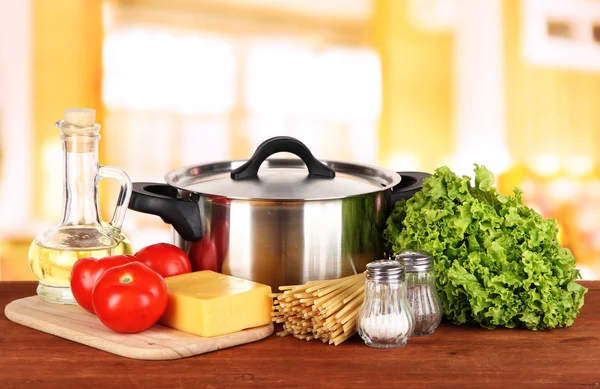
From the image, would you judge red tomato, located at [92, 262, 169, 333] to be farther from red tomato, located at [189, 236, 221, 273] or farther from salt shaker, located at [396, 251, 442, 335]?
salt shaker, located at [396, 251, 442, 335]

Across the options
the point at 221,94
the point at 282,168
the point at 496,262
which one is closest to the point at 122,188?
the point at 282,168

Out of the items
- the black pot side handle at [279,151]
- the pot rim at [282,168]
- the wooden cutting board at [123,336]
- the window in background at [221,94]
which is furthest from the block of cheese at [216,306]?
the window in background at [221,94]

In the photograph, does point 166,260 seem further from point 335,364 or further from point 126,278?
point 335,364

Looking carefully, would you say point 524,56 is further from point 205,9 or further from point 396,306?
point 396,306

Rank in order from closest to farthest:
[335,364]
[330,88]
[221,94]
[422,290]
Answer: [335,364]
[422,290]
[221,94]
[330,88]

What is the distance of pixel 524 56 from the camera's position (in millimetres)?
4723

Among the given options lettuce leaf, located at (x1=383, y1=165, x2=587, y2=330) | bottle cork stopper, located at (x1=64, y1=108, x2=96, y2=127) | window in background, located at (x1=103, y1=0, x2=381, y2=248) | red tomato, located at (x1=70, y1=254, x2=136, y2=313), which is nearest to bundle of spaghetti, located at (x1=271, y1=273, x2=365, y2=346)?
lettuce leaf, located at (x1=383, y1=165, x2=587, y2=330)

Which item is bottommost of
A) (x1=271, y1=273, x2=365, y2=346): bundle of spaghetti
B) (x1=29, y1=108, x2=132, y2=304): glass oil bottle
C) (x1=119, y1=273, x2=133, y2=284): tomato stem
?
(x1=271, y1=273, x2=365, y2=346): bundle of spaghetti

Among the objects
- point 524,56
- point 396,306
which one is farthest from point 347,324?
point 524,56

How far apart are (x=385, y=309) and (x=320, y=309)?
0.09 meters

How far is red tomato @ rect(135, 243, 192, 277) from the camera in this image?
1.34m

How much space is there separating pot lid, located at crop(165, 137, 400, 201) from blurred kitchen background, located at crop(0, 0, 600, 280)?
9.07 ft

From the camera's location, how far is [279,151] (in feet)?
4.66

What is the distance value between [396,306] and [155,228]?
320cm
